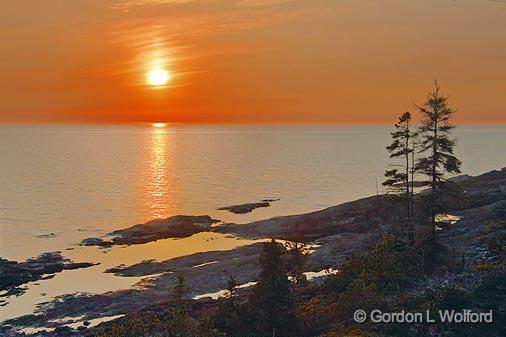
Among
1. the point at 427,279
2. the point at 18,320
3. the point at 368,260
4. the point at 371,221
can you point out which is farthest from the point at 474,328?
the point at 371,221

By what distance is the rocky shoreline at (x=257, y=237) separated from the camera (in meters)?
46.2

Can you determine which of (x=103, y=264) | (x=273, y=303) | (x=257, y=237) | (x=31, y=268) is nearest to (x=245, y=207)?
(x=257, y=237)

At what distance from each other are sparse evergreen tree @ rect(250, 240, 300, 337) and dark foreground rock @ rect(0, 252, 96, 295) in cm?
3810

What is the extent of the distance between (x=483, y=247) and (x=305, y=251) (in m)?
28.4

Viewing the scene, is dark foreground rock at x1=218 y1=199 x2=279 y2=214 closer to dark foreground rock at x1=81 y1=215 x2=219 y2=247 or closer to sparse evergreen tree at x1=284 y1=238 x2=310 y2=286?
dark foreground rock at x1=81 y1=215 x2=219 y2=247

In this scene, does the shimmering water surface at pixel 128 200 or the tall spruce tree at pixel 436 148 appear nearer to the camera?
the tall spruce tree at pixel 436 148

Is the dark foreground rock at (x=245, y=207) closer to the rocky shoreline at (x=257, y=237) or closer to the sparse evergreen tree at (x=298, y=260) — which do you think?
the rocky shoreline at (x=257, y=237)

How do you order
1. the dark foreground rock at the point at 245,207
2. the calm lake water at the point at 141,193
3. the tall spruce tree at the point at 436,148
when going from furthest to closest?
the dark foreground rock at the point at 245,207
the calm lake water at the point at 141,193
the tall spruce tree at the point at 436,148

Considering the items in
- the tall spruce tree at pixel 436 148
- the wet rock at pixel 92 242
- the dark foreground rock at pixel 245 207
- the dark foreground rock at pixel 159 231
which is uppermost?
the tall spruce tree at pixel 436 148

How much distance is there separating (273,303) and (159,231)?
5613 centimetres

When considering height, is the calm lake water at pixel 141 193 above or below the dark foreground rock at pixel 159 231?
above

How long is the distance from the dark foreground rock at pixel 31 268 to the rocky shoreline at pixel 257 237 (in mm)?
7133

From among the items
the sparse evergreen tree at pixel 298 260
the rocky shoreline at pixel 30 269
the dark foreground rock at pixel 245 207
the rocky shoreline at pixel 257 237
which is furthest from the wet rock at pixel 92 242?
the dark foreground rock at pixel 245 207

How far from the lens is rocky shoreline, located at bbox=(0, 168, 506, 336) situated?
1817 inches
